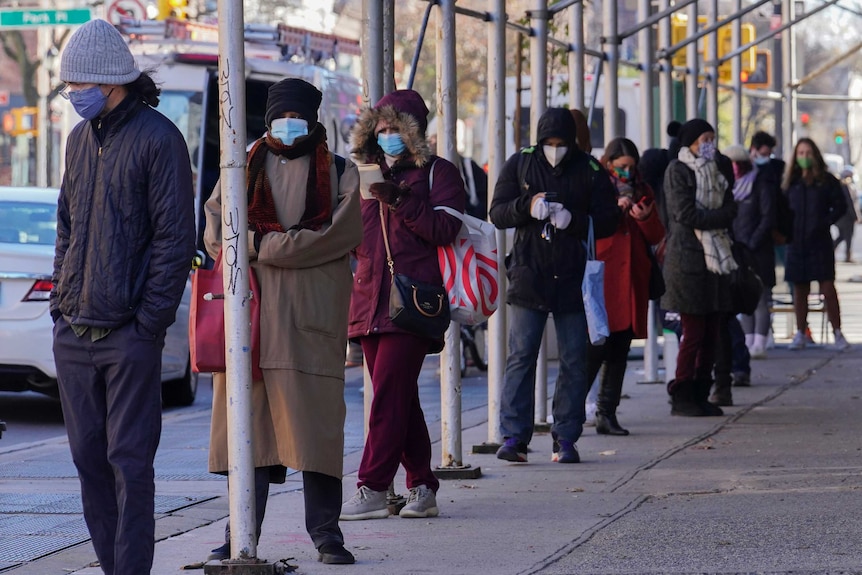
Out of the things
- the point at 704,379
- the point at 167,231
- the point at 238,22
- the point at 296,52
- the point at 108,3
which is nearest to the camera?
the point at 167,231

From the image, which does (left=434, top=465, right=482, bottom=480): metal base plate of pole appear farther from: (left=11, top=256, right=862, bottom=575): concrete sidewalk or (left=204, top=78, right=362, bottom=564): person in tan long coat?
(left=204, top=78, right=362, bottom=564): person in tan long coat

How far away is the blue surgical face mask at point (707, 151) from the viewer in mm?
11125

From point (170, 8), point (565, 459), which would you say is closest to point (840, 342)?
point (565, 459)

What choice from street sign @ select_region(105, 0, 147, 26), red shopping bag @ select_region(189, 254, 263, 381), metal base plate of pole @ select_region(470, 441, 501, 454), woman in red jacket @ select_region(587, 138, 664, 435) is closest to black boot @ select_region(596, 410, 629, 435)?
woman in red jacket @ select_region(587, 138, 664, 435)

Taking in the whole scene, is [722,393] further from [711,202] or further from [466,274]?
[466,274]

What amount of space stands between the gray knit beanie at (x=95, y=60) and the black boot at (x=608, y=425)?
5660 millimetres

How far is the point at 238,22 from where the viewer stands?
19.9ft

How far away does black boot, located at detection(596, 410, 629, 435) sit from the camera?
10609 millimetres

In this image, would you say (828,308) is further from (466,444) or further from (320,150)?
(320,150)

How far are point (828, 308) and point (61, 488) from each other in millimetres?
10138

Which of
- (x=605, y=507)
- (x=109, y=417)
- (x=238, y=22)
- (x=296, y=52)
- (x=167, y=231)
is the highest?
(x=296, y=52)

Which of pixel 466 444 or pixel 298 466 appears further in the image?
pixel 466 444

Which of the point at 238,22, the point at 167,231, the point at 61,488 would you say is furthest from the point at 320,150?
the point at 61,488

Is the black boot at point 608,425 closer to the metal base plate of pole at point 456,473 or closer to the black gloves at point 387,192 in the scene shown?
the metal base plate of pole at point 456,473
